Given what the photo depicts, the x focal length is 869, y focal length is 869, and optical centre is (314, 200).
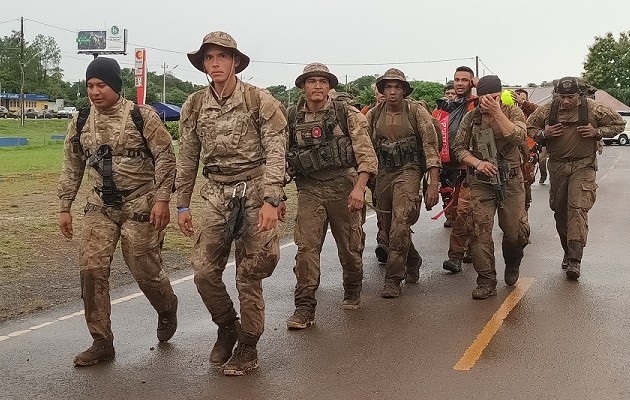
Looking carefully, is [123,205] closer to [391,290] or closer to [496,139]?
[391,290]

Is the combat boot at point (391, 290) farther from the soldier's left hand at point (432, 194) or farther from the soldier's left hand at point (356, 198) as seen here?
the soldier's left hand at point (356, 198)

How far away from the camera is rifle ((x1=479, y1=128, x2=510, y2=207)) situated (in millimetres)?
7973

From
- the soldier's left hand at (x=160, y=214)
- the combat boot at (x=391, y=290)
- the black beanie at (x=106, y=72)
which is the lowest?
the combat boot at (x=391, y=290)

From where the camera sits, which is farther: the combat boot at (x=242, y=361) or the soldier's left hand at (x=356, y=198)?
the soldier's left hand at (x=356, y=198)

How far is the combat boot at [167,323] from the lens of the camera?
6363 mm

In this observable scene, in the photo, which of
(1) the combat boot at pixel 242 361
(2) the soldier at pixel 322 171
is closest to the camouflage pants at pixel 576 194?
(2) the soldier at pixel 322 171

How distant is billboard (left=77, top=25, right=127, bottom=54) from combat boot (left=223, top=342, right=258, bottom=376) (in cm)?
7941

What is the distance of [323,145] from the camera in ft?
23.4

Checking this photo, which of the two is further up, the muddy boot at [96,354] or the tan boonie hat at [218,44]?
the tan boonie hat at [218,44]

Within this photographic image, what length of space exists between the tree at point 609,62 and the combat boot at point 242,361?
8770 centimetres

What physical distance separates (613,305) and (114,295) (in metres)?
4.61

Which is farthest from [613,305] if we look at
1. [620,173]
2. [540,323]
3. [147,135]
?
[620,173]

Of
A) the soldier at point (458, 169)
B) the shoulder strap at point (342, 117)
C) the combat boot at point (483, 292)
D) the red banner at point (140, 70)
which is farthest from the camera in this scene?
the red banner at point (140, 70)

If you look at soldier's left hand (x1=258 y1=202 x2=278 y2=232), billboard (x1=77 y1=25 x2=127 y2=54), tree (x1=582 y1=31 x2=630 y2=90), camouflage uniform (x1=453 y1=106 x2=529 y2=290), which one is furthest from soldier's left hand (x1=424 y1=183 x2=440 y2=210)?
tree (x1=582 y1=31 x2=630 y2=90)
